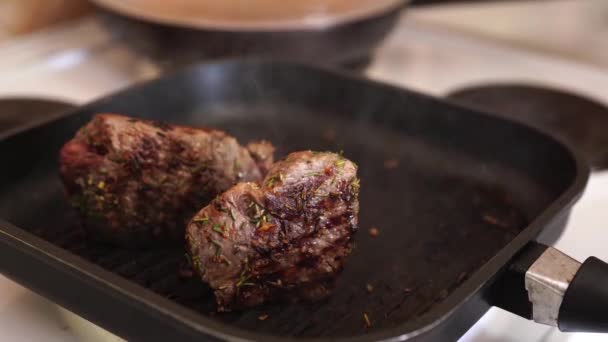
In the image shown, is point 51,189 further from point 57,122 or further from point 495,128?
point 495,128

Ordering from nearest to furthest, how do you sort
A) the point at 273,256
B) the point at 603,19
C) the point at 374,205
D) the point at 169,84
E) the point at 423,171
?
1. the point at 273,256
2. the point at 374,205
3. the point at 423,171
4. the point at 169,84
5. the point at 603,19

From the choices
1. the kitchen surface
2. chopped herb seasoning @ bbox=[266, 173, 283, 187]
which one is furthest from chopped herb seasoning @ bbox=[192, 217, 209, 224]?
the kitchen surface

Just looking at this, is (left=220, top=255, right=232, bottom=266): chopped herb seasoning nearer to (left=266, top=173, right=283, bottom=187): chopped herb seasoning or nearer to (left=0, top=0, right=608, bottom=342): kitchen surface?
(left=266, top=173, right=283, bottom=187): chopped herb seasoning

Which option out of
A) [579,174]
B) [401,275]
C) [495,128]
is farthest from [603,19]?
[401,275]

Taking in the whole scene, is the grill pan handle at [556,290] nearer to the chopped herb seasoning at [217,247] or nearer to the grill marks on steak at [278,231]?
the grill marks on steak at [278,231]

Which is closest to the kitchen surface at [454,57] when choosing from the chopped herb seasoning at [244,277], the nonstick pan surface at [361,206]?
the nonstick pan surface at [361,206]

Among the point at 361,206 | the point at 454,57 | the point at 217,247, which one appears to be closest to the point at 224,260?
the point at 217,247
